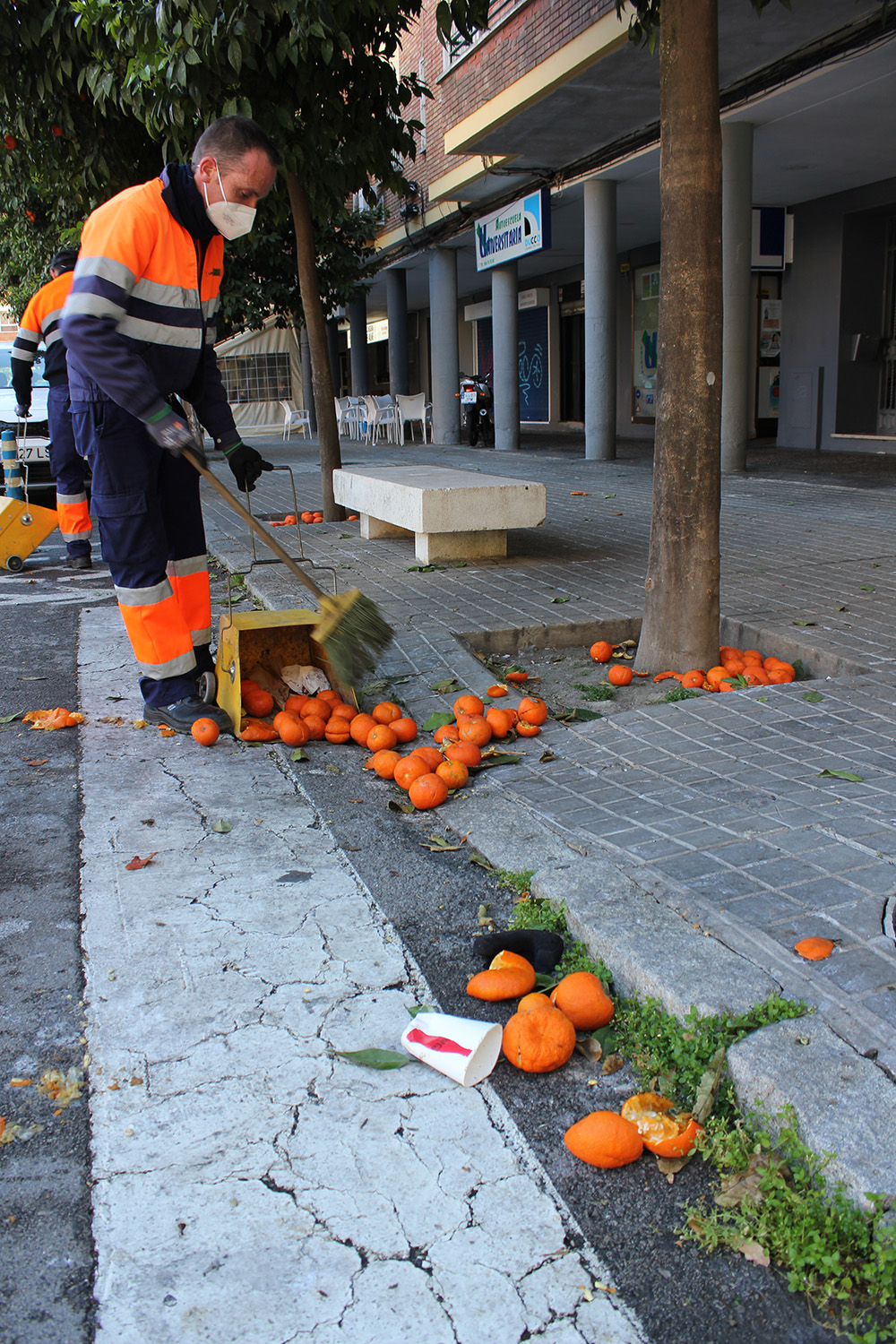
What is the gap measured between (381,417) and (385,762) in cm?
2140

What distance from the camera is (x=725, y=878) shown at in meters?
2.80

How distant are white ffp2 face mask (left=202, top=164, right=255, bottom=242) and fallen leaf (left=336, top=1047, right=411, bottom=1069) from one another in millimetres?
3266

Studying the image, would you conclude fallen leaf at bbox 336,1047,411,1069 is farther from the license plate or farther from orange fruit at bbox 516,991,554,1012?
the license plate

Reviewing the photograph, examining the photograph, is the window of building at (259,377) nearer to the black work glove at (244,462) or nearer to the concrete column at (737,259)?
the concrete column at (737,259)

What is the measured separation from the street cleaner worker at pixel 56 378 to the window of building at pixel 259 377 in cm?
2847

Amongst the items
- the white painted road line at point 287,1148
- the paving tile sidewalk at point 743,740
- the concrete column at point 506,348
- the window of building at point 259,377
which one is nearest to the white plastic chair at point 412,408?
the concrete column at point 506,348

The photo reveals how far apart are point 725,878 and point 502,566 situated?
15.5ft

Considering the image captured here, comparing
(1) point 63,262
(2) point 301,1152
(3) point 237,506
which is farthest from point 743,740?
(1) point 63,262

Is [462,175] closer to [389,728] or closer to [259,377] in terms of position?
[389,728]

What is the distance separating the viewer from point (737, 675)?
486 centimetres

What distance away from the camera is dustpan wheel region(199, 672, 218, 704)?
4531 mm

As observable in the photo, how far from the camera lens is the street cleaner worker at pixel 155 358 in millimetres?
3826

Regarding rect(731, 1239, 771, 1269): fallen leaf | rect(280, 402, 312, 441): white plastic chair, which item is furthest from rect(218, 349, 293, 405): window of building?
rect(731, 1239, 771, 1269): fallen leaf

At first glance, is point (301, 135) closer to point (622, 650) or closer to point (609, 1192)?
point (622, 650)
